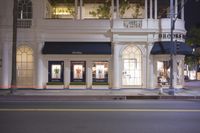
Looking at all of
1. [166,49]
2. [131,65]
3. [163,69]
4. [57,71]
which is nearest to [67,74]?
[57,71]

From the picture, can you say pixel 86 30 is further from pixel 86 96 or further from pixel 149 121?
pixel 149 121

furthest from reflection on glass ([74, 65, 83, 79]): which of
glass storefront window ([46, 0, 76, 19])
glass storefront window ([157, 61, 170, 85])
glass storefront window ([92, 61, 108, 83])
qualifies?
glass storefront window ([157, 61, 170, 85])

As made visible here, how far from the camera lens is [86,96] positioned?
24609 millimetres

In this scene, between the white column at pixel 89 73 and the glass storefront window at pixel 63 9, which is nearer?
the white column at pixel 89 73

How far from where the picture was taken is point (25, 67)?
1223 inches

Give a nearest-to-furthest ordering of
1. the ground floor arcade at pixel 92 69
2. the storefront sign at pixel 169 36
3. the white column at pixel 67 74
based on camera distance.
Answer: the storefront sign at pixel 169 36
the ground floor arcade at pixel 92 69
the white column at pixel 67 74

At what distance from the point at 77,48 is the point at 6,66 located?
5800mm

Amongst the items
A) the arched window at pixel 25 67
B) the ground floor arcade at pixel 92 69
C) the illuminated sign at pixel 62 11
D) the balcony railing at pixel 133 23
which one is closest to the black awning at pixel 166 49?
the ground floor arcade at pixel 92 69

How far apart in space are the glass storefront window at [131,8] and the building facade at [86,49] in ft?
4.71

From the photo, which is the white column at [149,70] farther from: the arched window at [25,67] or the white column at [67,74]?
the arched window at [25,67]

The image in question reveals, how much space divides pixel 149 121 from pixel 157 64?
62.7 ft

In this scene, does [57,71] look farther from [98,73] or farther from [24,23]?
[24,23]

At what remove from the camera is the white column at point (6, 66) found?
101ft

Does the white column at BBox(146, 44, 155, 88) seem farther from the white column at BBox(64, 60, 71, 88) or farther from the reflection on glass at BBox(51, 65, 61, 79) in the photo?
the reflection on glass at BBox(51, 65, 61, 79)
